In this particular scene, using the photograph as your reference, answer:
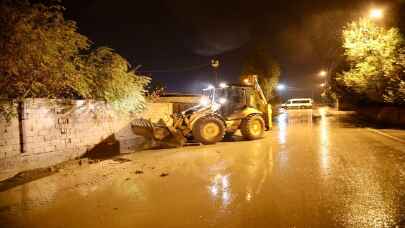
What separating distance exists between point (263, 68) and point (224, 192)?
34293 millimetres

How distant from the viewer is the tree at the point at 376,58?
698 inches

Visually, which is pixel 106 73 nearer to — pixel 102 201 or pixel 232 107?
pixel 232 107

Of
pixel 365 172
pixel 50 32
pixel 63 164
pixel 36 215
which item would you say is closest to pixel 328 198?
pixel 365 172

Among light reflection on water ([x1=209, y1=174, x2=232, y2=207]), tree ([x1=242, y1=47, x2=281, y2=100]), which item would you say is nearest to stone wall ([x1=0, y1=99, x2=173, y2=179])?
light reflection on water ([x1=209, y1=174, x2=232, y2=207])

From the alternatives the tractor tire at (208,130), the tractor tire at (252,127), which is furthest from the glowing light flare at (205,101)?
the tractor tire at (252,127)

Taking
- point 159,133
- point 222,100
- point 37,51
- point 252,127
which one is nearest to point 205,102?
point 222,100

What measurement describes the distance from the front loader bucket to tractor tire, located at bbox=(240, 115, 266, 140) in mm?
2712

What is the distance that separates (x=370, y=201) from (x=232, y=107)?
9386 millimetres

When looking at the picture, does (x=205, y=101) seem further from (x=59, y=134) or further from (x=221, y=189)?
(x=221, y=189)

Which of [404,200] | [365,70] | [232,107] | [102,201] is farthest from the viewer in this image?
[365,70]

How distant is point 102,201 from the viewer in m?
6.50

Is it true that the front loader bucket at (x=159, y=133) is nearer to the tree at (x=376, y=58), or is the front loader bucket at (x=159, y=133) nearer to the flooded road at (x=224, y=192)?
the flooded road at (x=224, y=192)

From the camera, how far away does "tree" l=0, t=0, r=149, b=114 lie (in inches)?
362

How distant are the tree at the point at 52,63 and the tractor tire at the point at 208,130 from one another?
277 centimetres
